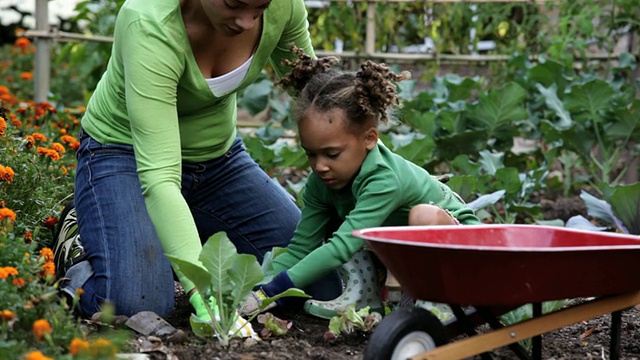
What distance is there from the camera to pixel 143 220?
2.75 meters

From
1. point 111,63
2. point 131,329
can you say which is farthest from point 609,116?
point 131,329

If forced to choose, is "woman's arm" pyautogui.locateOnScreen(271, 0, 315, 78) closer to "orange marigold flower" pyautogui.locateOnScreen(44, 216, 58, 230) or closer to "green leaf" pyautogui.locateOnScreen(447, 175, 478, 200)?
"orange marigold flower" pyautogui.locateOnScreen(44, 216, 58, 230)

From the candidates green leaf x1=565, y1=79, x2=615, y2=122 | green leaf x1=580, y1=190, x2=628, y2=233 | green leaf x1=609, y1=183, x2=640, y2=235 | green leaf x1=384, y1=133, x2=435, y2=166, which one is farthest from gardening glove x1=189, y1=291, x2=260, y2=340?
green leaf x1=565, y1=79, x2=615, y2=122

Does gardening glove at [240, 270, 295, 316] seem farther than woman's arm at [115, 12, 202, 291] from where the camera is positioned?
Yes

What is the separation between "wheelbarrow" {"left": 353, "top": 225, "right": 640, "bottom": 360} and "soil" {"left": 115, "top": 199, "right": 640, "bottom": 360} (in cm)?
31

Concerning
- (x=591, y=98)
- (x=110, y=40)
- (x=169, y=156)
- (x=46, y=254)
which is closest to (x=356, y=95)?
(x=169, y=156)

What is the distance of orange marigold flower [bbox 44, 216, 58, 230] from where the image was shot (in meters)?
3.07

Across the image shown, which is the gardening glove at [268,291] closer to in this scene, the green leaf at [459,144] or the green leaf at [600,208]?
the green leaf at [600,208]

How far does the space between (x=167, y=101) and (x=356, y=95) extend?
54 centimetres

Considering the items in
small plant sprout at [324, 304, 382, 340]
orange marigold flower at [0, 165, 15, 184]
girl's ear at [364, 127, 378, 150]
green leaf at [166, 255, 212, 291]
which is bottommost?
→ small plant sprout at [324, 304, 382, 340]

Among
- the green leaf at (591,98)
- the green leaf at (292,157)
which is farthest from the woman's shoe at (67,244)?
the green leaf at (591,98)

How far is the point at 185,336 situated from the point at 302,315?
0.54m

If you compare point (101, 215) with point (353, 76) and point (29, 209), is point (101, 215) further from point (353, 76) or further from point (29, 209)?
point (353, 76)

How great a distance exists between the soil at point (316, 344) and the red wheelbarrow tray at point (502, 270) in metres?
0.37
